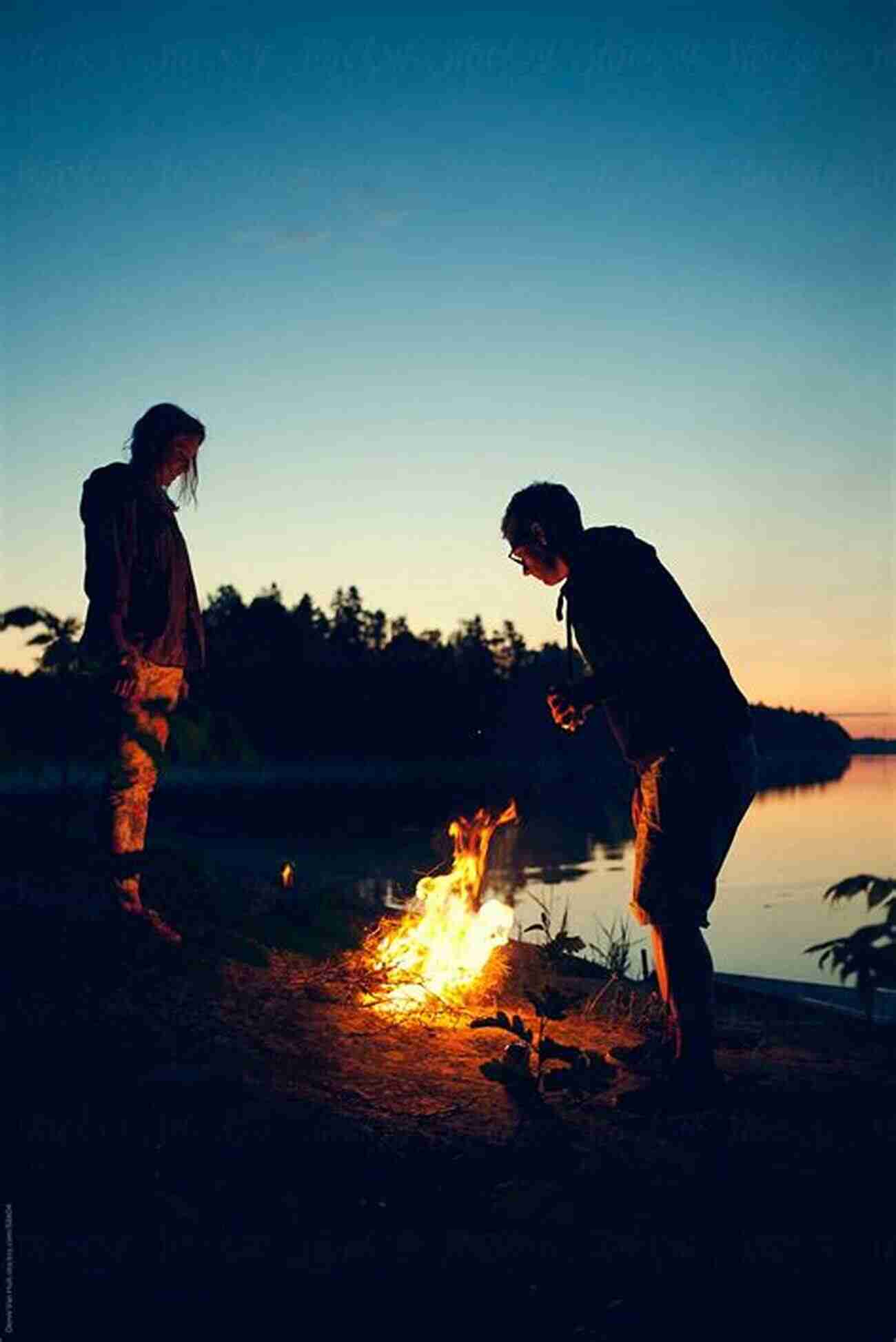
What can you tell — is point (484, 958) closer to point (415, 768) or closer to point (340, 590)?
point (415, 768)

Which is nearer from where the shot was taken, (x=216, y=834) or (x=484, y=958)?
(x=484, y=958)

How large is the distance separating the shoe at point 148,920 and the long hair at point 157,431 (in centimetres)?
228

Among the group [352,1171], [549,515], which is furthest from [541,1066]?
[549,515]

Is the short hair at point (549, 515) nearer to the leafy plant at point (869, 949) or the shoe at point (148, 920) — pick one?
the leafy plant at point (869, 949)

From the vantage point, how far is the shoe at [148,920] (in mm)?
5352

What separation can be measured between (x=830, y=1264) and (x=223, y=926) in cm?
219

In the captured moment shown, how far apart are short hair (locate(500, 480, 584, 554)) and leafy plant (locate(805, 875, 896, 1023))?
8.23 ft

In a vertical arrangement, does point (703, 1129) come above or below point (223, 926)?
below

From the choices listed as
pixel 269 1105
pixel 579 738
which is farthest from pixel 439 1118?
pixel 579 738

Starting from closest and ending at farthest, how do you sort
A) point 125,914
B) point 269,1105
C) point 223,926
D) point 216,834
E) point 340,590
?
1. point 223,926
2. point 269,1105
3. point 125,914
4. point 216,834
5. point 340,590

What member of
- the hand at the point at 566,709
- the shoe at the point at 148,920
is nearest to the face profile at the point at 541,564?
the hand at the point at 566,709

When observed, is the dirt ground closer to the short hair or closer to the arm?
the arm

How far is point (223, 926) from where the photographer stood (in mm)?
2035

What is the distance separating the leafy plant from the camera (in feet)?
7.70
